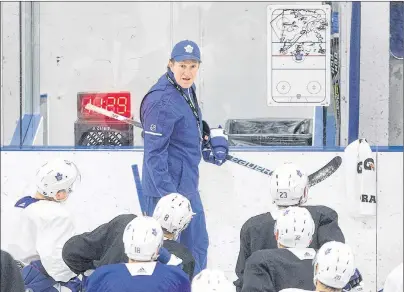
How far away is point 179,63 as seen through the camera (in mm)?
5617

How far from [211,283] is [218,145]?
2.10 m

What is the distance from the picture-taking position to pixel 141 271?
153 inches

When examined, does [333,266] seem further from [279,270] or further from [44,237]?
[44,237]

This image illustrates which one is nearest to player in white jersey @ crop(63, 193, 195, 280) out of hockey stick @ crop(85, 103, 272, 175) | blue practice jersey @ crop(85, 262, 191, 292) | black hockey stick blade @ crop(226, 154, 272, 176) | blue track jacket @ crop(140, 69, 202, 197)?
blue practice jersey @ crop(85, 262, 191, 292)

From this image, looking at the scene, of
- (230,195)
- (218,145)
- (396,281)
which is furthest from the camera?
(230,195)

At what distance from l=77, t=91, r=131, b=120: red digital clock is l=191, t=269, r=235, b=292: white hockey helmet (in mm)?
3045

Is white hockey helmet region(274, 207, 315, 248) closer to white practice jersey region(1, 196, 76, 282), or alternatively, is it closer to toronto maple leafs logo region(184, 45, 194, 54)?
white practice jersey region(1, 196, 76, 282)

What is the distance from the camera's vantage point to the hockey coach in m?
5.52

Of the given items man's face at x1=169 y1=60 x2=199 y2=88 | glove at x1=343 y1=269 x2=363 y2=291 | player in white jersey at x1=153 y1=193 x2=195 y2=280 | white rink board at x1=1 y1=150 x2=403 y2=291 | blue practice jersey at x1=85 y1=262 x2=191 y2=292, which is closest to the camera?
blue practice jersey at x1=85 y1=262 x2=191 y2=292

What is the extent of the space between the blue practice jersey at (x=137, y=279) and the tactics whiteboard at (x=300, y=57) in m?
2.87

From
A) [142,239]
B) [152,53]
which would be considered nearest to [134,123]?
[152,53]

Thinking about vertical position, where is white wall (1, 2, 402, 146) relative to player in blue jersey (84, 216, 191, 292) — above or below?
above

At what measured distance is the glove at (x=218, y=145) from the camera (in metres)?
5.82

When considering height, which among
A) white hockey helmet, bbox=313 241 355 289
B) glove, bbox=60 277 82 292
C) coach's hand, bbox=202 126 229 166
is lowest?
glove, bbox=60 277 82 292
